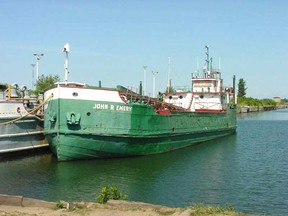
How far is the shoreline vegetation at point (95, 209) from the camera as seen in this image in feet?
28.7

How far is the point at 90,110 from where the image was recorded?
2042 centimetres

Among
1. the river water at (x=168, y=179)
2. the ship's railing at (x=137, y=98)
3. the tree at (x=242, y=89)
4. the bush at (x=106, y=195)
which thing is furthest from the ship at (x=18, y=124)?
the tree at (x=242, y=89)

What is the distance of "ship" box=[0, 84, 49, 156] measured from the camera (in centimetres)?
2150

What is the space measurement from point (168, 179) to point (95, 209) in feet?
27.6

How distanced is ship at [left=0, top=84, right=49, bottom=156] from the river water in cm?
77

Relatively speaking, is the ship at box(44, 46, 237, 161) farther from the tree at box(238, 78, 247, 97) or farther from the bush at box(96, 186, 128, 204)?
the tree at box(238, 78, 247, 97)

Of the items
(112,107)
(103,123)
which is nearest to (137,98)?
(112,107)

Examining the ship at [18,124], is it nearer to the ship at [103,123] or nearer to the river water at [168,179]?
the river water at [168,179]

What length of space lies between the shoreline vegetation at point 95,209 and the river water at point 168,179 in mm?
4015

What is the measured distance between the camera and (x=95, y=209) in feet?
30.1

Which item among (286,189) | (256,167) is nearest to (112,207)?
(286,189)

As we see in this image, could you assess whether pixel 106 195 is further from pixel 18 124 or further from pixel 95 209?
pixel 18 124

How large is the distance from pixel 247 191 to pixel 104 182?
6.04 m

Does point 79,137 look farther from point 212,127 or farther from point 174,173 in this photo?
point 212,127
